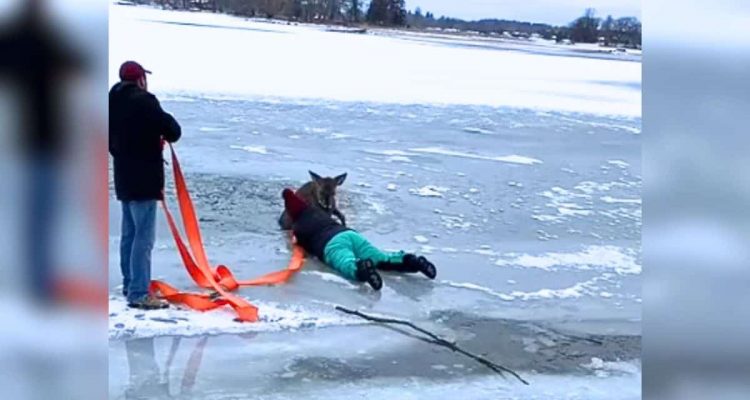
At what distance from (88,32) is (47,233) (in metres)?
0.34

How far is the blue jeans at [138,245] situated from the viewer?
277 centimetres

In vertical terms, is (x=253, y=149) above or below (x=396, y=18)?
below

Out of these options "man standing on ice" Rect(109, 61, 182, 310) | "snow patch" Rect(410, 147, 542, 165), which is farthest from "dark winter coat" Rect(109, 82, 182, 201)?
"snow patch" Rect(410, 147, 542, 165)

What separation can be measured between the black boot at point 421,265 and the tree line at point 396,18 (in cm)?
104

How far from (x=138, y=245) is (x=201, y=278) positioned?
349mm

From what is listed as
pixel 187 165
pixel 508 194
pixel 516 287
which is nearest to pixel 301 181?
pixel 187 165

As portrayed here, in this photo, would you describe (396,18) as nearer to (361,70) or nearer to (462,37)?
(462,37)

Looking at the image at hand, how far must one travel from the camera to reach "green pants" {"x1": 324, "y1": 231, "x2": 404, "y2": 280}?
3.32 m

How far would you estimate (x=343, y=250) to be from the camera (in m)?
3.37

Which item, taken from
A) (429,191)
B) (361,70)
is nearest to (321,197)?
(429,191)

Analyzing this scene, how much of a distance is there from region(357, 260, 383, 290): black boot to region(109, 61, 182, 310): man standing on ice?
689 millimetres

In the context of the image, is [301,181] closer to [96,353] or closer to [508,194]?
[508,194]

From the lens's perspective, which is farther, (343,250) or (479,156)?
(479,156)

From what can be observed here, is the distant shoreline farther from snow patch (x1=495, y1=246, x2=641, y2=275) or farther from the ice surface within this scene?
snow patch (x1=495, y1=246, x2=641, y2=275)
